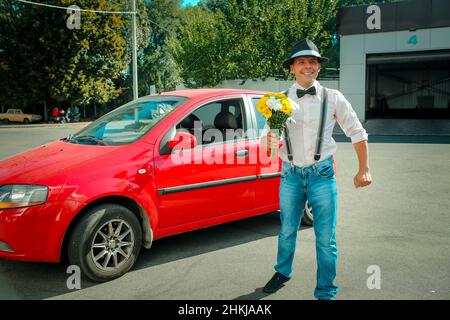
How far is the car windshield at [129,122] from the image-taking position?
173 inches

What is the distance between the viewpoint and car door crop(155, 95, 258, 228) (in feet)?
13.9

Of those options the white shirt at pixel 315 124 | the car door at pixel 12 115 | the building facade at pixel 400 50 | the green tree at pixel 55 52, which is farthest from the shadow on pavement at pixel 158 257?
the car door at pixel 12 115

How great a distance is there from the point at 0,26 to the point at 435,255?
3674cm

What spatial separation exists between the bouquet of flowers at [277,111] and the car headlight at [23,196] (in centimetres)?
187

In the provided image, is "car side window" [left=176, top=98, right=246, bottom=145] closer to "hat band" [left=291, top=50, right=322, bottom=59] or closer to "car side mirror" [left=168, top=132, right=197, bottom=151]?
"car side mirror" [left=168, top=132, right=197, bottom=151]

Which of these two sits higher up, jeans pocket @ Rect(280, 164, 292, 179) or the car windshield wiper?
the car windshield wiper

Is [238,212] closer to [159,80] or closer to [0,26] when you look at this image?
[0,26]

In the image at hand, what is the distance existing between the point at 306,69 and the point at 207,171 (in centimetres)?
158

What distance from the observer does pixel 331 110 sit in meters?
3.39

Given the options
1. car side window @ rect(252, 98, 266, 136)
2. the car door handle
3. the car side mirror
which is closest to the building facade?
car side window @ rect(252, 98, 266, 136)

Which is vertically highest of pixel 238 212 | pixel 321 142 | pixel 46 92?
pixel 46 92

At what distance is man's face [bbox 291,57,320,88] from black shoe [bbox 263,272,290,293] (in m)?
1.56

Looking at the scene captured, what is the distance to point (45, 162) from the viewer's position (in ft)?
13.0
